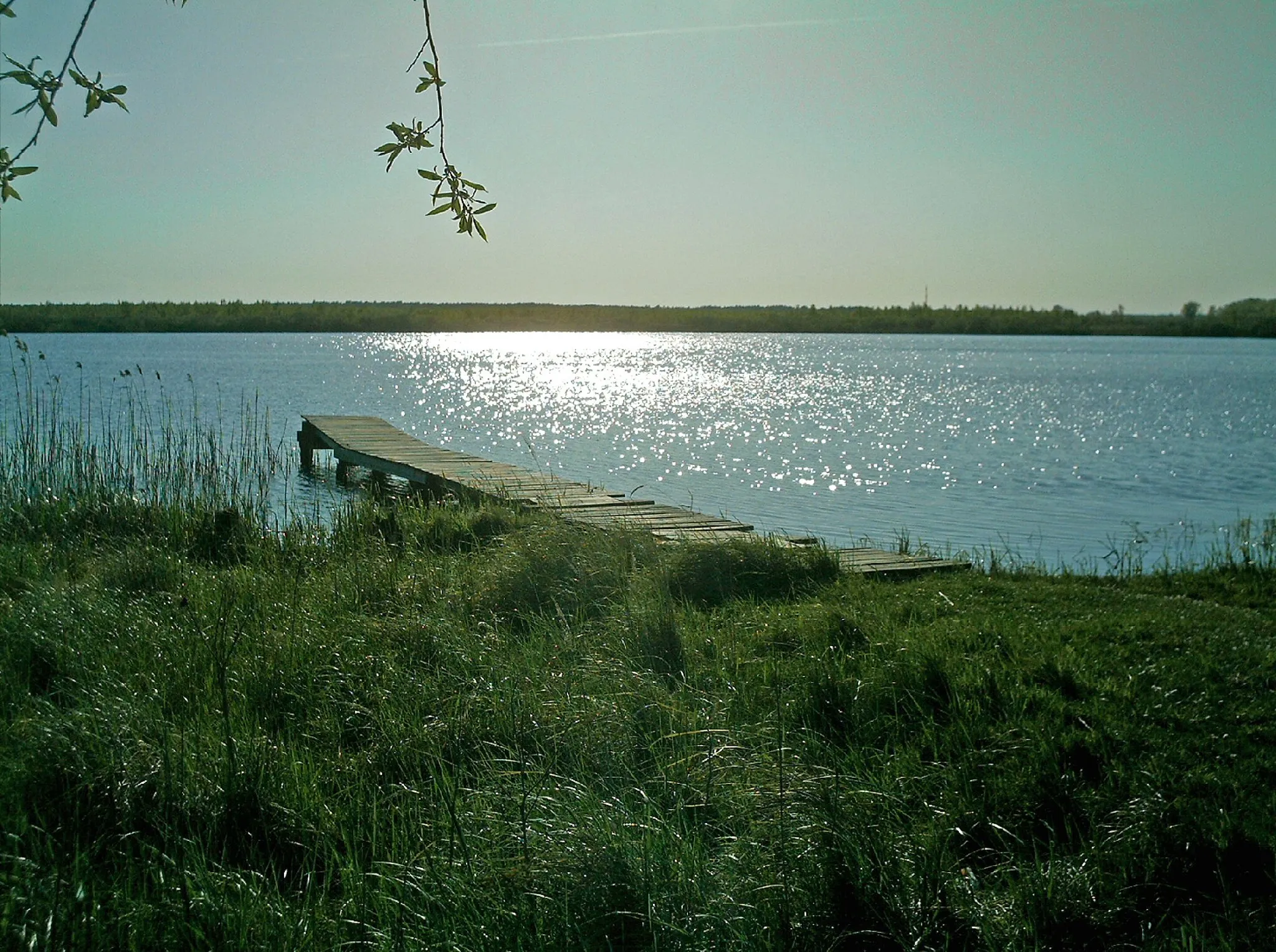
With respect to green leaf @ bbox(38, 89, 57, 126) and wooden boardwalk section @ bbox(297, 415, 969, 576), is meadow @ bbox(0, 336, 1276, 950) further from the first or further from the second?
green leaf @ bbox(38, 89, 57, 126)

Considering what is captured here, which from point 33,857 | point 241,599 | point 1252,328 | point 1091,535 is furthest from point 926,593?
point 1252,328

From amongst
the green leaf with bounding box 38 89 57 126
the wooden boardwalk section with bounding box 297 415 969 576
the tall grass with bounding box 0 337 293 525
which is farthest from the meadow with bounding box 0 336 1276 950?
the tall grass with bounding box 0 337 293 525

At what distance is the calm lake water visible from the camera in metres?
15.3

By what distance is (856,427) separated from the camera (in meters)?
27.7

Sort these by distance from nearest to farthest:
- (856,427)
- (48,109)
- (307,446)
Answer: (48,109), (307,446), (856,427)

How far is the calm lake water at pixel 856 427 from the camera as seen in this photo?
50.2ft

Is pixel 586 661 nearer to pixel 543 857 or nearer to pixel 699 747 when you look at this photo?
pixel 699 747

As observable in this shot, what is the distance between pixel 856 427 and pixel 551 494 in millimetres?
18435

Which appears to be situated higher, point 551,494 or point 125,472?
point 125,472

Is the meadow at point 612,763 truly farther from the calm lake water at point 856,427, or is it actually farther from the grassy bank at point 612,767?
the calm lake water at point 856,427

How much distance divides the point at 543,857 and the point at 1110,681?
304 cm

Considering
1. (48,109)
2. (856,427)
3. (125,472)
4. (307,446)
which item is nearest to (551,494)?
(125,472)

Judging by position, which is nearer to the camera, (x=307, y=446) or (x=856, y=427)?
(x=307, y=446)

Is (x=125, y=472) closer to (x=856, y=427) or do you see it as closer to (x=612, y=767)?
(x=612, y=767)
